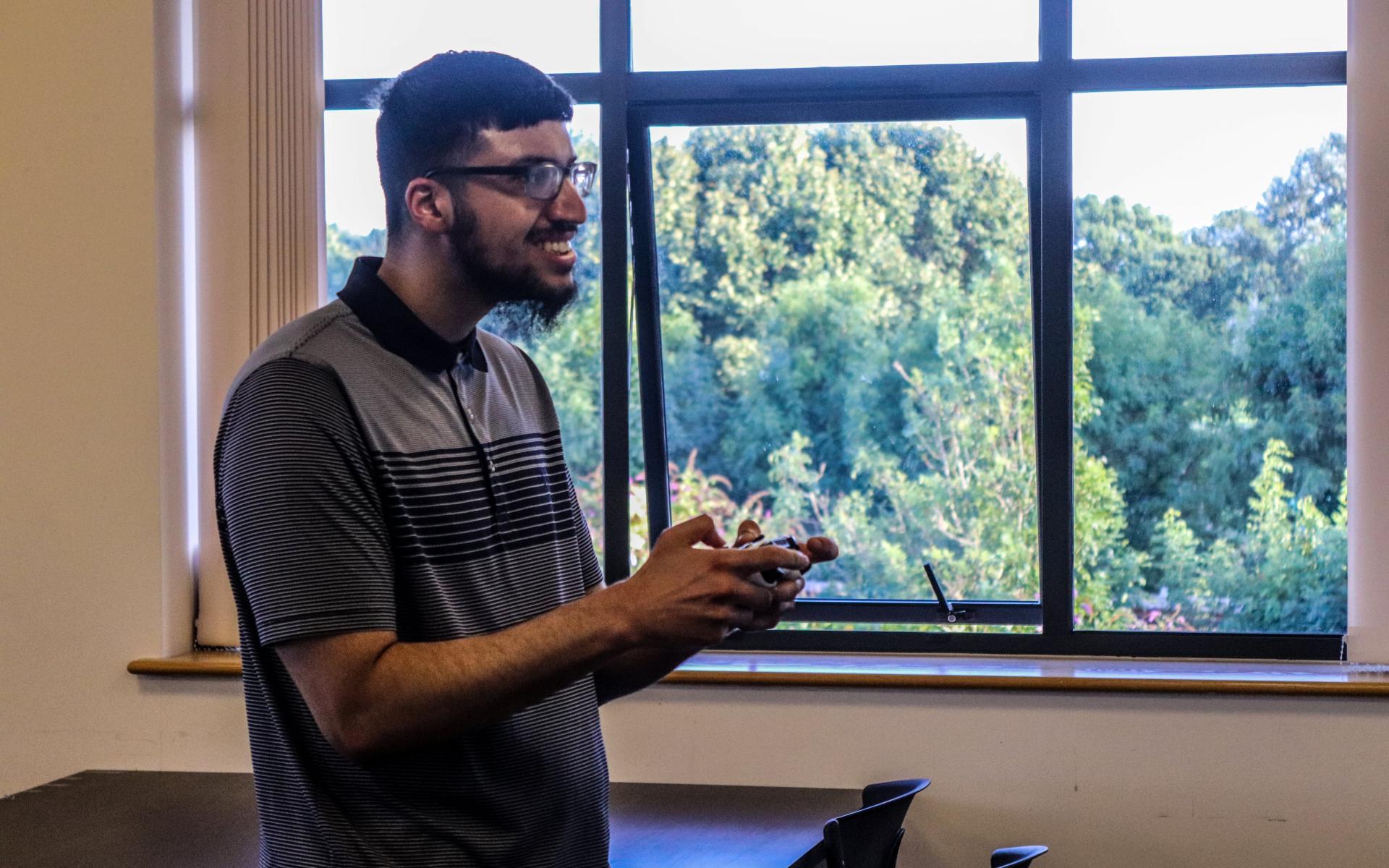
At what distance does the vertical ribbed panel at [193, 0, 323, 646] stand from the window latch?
6.38 feet

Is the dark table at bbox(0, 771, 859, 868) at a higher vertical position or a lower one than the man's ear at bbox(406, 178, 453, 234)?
lower

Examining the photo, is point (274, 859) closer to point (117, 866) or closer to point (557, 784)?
point (557, 784)

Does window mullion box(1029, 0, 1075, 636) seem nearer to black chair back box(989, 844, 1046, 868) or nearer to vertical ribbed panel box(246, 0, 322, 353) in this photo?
black chair back box(989, 844, 1046, 868)

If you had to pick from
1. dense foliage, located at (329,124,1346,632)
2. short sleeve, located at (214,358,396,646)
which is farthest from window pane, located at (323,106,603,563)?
short sleeve, located at (214,358,396,646)

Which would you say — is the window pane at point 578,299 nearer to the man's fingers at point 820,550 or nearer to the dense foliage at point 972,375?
the dense foliage at point 972,375

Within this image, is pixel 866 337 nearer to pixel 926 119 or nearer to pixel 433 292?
pixel 926 119

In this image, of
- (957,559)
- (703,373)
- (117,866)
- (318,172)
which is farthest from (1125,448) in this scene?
(117,866)

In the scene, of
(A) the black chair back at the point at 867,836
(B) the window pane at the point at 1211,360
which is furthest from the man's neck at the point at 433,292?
(B) the window pane at the point at 1211,360

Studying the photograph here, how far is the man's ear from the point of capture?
144cm

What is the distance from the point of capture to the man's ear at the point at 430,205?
4.71 feet

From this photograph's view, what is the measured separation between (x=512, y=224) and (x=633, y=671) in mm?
605

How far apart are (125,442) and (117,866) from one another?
1.49 meters

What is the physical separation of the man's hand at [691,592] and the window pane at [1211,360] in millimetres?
2499

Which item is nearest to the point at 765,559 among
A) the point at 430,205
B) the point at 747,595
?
the point at 747,595
